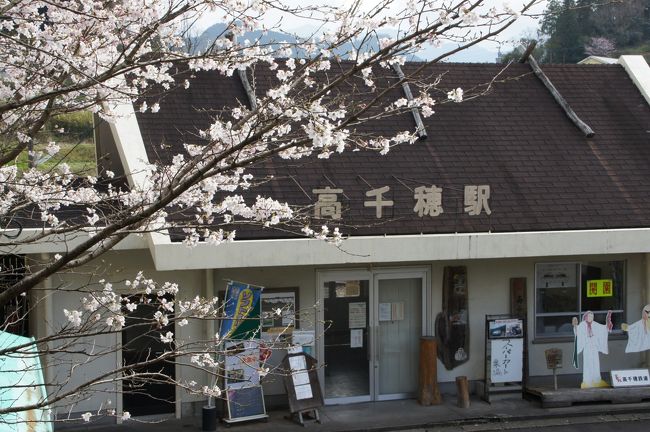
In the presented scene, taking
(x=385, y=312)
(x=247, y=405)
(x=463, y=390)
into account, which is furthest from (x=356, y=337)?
(x=247, y=405)

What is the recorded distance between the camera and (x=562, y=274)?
1525cm

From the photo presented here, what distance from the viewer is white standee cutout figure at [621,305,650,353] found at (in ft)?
48.7

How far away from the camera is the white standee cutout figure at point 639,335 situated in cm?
1484

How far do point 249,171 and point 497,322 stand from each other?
470cm

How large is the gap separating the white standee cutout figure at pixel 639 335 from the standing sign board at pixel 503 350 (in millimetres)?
1865

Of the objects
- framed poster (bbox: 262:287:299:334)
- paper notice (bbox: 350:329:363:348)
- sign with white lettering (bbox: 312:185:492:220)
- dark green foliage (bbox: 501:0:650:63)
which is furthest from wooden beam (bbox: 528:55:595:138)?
dark green foliage (bbox: 501:0:650:63)

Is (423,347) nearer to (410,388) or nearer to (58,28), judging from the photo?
(410,388)

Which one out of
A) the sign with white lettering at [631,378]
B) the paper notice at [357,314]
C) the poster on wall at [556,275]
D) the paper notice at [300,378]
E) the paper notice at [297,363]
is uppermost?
the poster on wall at [556,275]

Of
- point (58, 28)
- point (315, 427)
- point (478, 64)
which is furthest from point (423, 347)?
point (58, 28)

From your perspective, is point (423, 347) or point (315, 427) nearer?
point (315, 427)

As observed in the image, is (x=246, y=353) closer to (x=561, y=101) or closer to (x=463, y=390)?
(x=463, y=390)

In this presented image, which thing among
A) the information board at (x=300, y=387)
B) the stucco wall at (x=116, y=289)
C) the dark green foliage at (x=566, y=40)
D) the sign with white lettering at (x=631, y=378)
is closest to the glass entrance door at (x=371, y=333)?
the information board at (x=300, y=387)

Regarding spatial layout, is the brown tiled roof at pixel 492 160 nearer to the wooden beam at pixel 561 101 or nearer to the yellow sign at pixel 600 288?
the wooden beam at pixel 561 101

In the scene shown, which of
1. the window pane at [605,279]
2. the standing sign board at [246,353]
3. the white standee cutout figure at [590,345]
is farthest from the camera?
the window pane at [605,279]
